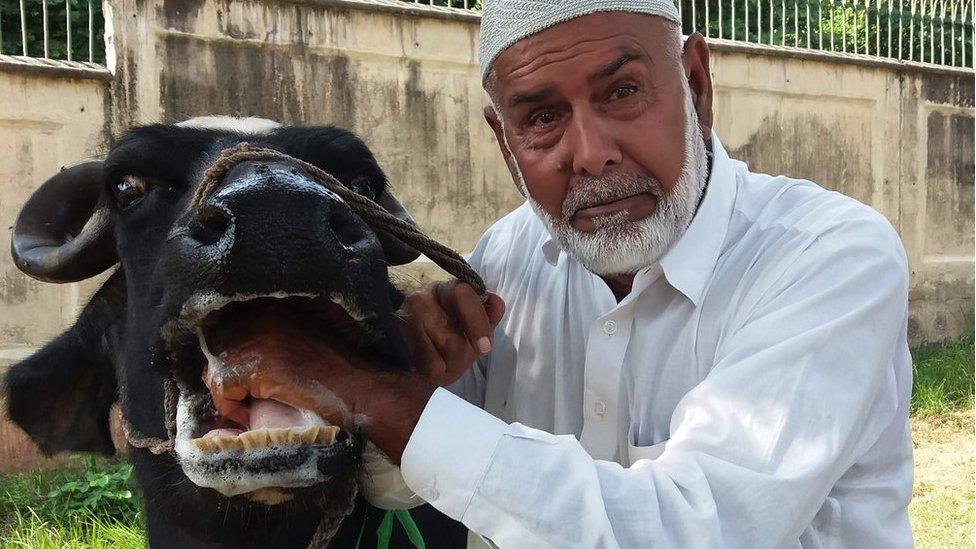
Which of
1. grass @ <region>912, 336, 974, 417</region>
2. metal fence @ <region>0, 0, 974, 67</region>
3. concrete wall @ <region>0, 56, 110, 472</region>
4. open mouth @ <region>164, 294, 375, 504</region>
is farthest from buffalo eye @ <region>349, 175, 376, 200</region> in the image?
grass @ <region>912, 336, 974, 417</region>

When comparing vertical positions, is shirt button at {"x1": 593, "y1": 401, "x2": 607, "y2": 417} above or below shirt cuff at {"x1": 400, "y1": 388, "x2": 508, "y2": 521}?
below

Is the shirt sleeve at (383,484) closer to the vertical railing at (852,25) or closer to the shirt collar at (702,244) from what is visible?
the shirt collar at (702,244)

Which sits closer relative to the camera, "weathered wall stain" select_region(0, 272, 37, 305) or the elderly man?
the elderly man

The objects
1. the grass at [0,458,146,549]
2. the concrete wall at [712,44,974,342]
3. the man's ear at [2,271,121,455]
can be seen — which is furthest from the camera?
the concrete wall at [712,44,974,342]

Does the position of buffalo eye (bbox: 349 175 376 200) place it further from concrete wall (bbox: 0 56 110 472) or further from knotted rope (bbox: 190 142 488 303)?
concrete wall (bbox: 0 56 110 472)

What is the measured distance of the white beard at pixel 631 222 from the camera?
2.48 meters

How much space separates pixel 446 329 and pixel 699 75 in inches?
41.9

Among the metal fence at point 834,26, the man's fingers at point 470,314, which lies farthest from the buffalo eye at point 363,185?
the metal fence at point 834,26

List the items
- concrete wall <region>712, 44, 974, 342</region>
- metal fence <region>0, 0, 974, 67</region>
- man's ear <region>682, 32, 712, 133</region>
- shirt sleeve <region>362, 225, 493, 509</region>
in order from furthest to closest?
concrete wall <region>712, 44, 974, 342</region> → metal fence <region>0, 0, 974, 67</region> → man's ear <region>682, 32, 712, 133</region> → shirt sleeve <region>362, 225, 493, 509</region>

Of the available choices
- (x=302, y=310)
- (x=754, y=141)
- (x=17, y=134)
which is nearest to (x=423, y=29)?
(x=17, y=134)

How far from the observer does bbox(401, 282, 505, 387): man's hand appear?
7.36 feet

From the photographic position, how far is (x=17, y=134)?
560cm

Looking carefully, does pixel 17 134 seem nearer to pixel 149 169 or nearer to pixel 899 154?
pixel 149 169

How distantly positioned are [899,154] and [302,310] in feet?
29.6
